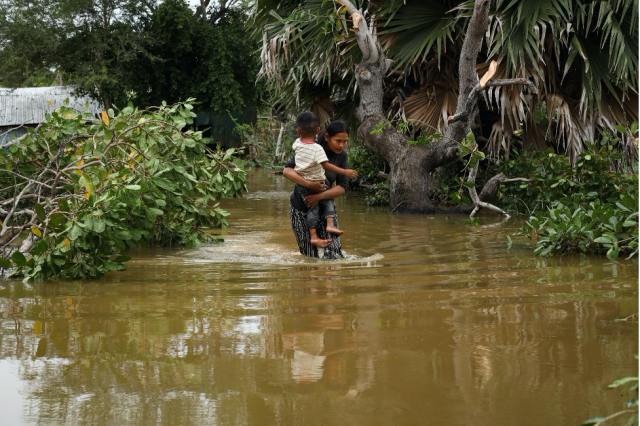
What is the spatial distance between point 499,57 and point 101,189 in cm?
626

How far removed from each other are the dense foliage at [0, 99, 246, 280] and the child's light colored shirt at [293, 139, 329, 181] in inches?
47.6

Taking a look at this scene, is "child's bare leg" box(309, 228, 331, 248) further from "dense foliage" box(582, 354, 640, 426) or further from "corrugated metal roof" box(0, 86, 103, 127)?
"corrugated metal roof" box(0, 86, 103, 127)

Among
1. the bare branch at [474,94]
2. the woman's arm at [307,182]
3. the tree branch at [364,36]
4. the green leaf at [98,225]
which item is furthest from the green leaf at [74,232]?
the tree branch at [364,36]

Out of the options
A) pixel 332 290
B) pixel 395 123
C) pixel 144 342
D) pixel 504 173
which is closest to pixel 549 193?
pixel 504 173

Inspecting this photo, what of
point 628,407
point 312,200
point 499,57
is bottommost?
point 628,407

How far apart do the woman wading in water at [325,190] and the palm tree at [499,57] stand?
144 inches

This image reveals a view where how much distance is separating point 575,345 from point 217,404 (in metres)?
1.75

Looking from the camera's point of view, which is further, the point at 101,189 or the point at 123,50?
the point at 123,50

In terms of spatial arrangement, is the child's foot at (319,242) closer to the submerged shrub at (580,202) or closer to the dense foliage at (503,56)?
the submerged shrub at (580,202)

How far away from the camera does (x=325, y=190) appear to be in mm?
6730

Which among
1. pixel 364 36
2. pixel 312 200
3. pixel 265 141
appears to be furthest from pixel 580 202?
pixel 265 141

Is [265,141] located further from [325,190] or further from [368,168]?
[325,190]

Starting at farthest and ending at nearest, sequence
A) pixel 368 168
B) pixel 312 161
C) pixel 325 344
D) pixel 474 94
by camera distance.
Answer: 1. pixel 368 168
2. pixel 474 94
3. pixel 312 161
4. pixel 325 344

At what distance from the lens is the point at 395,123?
41.6 feet
